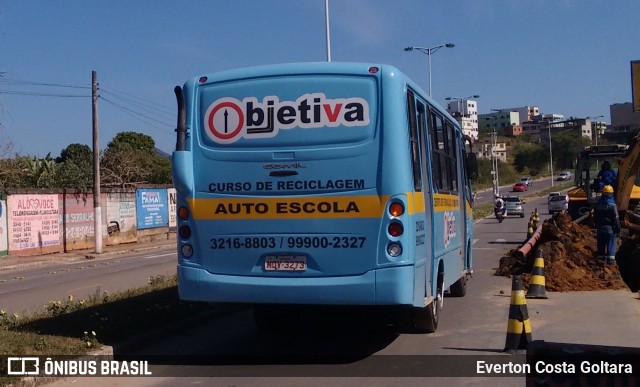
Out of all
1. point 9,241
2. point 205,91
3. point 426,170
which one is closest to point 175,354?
Result: point 205,91

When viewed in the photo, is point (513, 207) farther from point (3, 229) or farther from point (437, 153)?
point (437, 153)

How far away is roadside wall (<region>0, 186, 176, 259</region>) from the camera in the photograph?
93.4 ft

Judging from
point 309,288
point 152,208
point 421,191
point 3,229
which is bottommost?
point 309,288

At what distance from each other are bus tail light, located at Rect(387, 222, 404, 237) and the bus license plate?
935mm

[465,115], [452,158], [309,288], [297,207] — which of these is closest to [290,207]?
[297,207]

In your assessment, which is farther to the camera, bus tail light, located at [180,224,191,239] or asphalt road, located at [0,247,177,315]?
asphalt road, located at [0,247,177,315]

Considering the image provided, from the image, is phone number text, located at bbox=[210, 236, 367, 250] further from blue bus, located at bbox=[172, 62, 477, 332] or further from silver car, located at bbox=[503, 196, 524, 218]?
silver car, located at bbox=[503, 196, 524, 218]

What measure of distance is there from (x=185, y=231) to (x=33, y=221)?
23.8 m

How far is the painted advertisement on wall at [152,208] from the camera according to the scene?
37.2 m

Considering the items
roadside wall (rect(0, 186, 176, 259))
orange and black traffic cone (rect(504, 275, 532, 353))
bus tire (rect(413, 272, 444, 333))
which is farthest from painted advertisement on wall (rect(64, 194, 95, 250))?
orange and black traffic cone (rect(504, 275, 532, 353))

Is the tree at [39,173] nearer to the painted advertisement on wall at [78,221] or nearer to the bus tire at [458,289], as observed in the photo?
the painted advertisement on wall at [78,221]

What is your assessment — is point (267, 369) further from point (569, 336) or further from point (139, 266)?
point (139, 266)

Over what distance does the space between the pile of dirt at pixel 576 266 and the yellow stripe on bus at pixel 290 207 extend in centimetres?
558

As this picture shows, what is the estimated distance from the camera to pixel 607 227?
1584 cm
